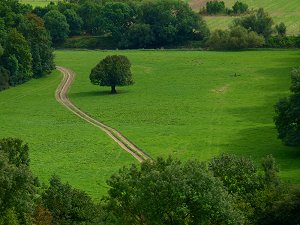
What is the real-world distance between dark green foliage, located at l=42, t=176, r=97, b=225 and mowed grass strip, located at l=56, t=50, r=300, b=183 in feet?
69.6

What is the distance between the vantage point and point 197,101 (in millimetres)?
105000

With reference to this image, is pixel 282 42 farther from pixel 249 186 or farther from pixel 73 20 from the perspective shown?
pixel 249 186

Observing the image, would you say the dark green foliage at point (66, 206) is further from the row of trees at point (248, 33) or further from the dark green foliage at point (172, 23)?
the dark green foliage at point (172, 23)

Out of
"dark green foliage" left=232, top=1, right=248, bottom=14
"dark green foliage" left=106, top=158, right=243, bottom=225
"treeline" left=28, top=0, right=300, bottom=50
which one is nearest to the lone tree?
"treeline" left=28, top=0, right=300, bottom=50

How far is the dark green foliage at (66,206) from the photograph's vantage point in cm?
5025

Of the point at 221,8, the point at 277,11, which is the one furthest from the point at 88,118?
the point at 221,8

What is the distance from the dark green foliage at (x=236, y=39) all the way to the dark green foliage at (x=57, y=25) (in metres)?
31.9

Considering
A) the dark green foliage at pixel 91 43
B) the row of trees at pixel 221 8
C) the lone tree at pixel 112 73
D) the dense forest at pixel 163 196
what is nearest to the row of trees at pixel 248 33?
the row of trees at pixel 221 8

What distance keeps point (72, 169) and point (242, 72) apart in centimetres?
5687

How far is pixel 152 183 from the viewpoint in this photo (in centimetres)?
4456

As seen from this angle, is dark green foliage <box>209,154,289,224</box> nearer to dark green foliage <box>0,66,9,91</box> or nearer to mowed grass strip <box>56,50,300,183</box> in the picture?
mowed grass strip <box>56,50,300,183</box>

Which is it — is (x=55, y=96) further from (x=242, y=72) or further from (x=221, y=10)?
(x=221, y=10)

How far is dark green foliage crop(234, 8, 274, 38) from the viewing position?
15825 centimetres

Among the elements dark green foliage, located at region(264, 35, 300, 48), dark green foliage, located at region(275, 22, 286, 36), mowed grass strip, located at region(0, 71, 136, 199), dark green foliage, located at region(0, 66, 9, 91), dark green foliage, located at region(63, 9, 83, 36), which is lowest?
mowed grass strip, located at region(0, 71, 136, 199)
